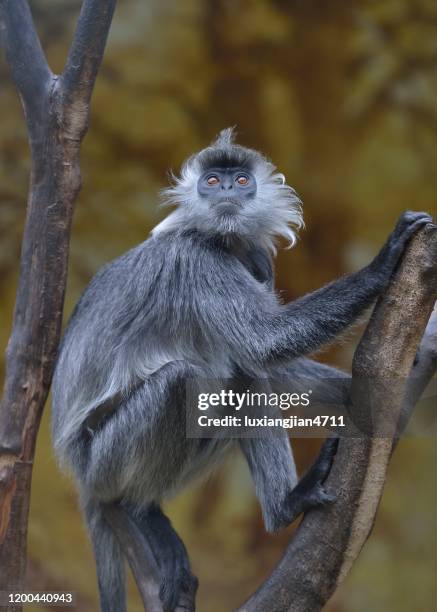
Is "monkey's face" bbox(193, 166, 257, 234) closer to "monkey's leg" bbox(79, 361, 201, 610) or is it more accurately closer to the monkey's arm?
the monkey's arm

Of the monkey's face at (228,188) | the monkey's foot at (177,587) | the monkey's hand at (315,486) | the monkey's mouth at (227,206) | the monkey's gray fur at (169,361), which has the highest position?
the monkey's face at (228,188)

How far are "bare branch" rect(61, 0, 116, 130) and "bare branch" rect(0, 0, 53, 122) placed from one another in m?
0.11

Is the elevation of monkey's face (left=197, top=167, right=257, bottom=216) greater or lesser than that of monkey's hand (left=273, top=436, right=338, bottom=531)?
greater

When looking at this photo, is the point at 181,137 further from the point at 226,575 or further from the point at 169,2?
the point at 226,575

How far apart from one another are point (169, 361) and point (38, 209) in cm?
91

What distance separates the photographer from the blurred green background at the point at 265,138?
281 inches

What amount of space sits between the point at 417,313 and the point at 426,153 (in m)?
Result: 4.46

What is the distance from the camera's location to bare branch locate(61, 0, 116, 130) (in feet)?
12.8

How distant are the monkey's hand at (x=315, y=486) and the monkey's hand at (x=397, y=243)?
71cm

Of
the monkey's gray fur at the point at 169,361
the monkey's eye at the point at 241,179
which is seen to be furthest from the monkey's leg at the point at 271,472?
the monkey's eye at the point at 241,179

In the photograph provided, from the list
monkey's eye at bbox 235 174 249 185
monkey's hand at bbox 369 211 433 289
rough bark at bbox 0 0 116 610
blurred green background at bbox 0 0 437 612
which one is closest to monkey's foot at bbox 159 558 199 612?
rough bark at bbox 0 0 116 610

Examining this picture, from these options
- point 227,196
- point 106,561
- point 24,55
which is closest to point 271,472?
point 106,561

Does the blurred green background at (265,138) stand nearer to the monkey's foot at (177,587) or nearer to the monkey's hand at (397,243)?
the monkey's foot at (177,587)

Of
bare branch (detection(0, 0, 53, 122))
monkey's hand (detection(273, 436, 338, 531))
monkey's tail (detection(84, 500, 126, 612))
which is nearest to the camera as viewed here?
monkey's hand (detection(273, 436, 338, 531))
